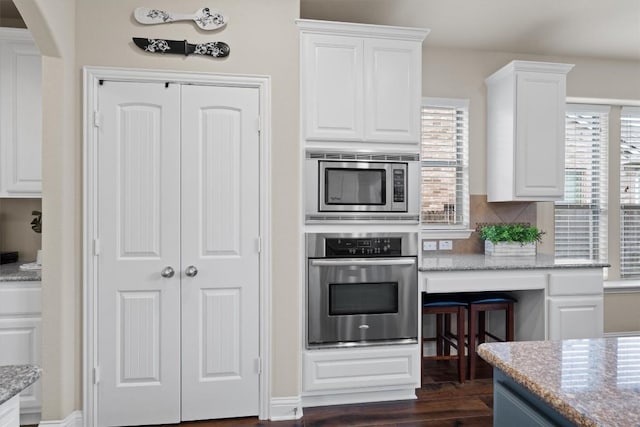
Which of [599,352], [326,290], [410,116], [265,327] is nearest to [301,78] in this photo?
[410,116]

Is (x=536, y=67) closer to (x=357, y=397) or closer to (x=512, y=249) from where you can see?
(x=512, y=249)

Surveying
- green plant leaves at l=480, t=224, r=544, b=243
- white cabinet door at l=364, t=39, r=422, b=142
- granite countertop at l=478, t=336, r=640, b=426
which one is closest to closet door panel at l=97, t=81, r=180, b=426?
white cabinet door at l=364, t=39, r=422, b=142

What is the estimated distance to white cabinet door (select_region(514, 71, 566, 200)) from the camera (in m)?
3.42

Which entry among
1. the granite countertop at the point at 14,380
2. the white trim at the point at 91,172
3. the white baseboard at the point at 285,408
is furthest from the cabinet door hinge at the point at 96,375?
the granite countertop at the point at 14,380

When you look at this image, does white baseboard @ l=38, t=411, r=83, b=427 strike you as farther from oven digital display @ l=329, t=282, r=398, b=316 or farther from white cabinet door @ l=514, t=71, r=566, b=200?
white cabinet door @ l=514, t=71, r=566, b=200

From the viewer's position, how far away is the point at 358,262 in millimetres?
2793

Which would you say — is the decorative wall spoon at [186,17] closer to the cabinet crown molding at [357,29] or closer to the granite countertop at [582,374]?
the cabinet crown molding at [357,29]

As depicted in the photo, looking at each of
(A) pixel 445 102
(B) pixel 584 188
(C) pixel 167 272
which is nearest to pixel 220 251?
(C) pixel 167 272

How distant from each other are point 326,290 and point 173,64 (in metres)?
1.77

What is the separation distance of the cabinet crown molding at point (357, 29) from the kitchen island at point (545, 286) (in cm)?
165

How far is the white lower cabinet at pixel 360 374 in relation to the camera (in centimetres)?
275

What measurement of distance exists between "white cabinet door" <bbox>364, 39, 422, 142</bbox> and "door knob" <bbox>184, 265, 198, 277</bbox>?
145 centimetres

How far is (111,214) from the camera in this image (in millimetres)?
2523

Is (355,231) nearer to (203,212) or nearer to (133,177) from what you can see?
(203,212)
